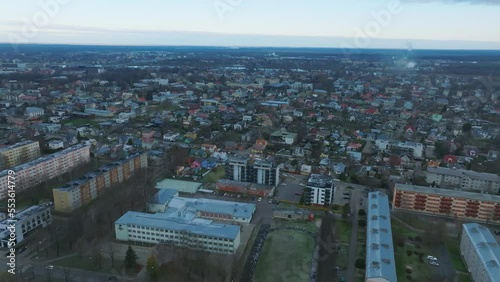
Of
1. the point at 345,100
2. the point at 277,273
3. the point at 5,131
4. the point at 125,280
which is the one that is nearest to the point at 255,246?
the point at 277,273

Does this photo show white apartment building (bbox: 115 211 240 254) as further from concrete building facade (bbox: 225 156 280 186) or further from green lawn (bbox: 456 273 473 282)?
green lawn (bbox: 456 273 473 282)

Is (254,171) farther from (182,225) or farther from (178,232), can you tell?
(178,232)

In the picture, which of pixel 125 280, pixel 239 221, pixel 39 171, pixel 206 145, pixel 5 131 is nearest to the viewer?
pixel 125 280

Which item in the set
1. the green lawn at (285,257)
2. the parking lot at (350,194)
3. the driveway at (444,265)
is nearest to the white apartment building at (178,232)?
the green lawn at (285,257)

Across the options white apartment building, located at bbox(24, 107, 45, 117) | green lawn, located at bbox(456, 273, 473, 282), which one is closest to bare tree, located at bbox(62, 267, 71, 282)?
green lawn, located at bbox(456, 273, 473, 282)

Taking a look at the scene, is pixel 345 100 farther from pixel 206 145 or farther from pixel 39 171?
pixel 39 171
